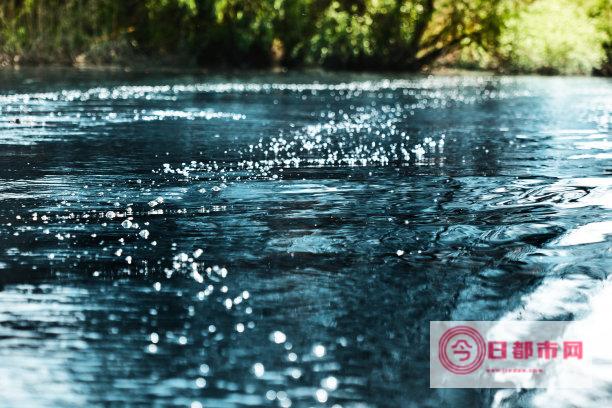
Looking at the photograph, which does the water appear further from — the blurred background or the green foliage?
the green foliage

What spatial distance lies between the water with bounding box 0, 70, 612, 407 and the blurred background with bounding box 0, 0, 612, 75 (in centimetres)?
2030

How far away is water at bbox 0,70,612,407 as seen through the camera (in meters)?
3.33

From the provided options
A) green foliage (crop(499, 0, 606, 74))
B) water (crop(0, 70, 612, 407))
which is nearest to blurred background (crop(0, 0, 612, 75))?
green foliage (crop(499, 0, 606, 74))

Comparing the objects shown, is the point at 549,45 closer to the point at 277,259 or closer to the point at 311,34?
the point at 311,34

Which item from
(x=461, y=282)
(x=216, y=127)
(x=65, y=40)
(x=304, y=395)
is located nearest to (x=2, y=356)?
(x=304, y=395)

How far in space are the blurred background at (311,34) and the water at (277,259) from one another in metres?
20.3

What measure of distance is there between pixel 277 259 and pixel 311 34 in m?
29.8

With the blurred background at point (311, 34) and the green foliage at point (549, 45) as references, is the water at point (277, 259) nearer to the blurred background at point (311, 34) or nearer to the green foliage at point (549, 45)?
the blurred background at point (311, 34)

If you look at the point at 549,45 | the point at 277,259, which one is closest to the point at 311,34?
the point at 549,45

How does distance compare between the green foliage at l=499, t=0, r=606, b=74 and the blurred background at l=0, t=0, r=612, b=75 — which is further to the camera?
the green foliage at l=499, t=0, r=606, b=74

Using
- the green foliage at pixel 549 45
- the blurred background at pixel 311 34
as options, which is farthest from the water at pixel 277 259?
the green foliage at pixel 549 45

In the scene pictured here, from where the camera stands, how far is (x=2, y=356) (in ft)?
11.3

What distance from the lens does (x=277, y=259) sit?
4922mm

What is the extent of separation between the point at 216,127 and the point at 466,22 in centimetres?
2665
